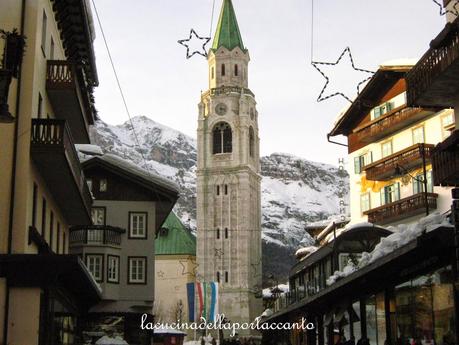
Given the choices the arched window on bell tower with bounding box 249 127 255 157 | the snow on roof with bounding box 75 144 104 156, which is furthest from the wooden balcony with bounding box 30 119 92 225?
the arched window on bell tower with bounding box 249 127 255 157

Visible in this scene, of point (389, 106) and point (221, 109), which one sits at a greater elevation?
point (221, 109)

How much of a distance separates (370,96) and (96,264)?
17.4 m

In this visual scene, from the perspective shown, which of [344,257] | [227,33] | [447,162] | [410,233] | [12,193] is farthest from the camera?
[227,33]

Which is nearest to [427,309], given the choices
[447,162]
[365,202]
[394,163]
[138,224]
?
[447,162]

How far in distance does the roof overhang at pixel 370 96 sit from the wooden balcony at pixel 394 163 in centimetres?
339

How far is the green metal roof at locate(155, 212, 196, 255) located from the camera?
135 meters

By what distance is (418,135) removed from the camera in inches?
1730

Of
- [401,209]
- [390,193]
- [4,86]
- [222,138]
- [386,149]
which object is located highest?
[222,138]

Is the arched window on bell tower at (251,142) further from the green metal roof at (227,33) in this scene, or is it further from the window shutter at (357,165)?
the window shutter at (357,165)

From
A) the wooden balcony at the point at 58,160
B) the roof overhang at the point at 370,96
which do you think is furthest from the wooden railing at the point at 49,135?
the roof overhang at the point at 370,96

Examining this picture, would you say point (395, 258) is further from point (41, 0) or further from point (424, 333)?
point (41, 0)

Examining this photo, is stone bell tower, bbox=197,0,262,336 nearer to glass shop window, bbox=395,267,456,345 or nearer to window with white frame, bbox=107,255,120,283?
window with white frame, bbox=107,255,120,283

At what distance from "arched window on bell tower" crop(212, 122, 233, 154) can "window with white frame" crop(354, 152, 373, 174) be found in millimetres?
90347

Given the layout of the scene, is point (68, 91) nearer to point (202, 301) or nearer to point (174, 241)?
point (202, 301)
